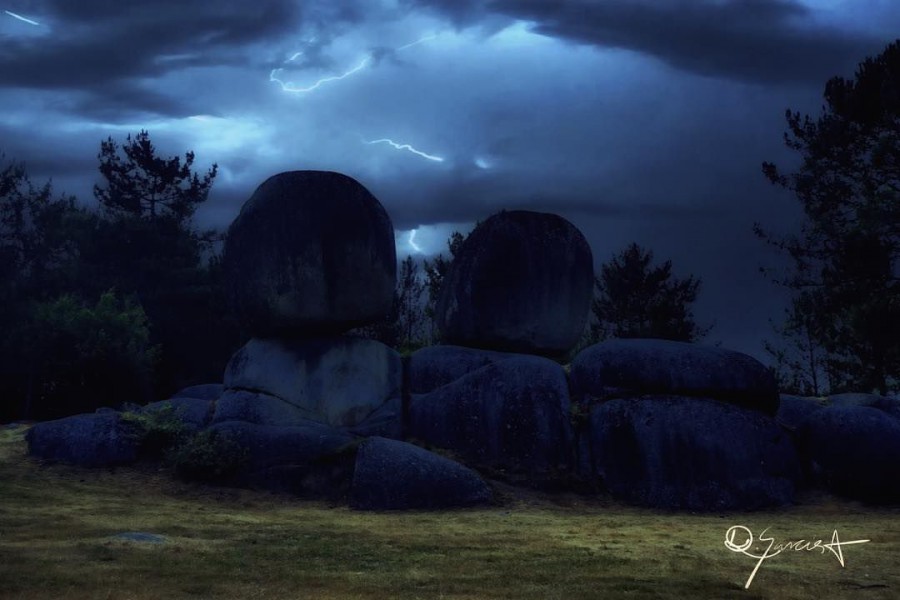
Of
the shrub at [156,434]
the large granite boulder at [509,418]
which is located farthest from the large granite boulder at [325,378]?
the shrub at [156,434]

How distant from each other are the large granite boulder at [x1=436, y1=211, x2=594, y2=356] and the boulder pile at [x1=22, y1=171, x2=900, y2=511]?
41mm

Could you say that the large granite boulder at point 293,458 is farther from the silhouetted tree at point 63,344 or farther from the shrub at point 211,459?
the silhouetted tree at point 63,344

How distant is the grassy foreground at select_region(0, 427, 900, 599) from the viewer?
306 inches

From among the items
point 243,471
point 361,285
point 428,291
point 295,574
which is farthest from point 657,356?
point 428,291

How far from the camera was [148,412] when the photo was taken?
1736 centimetres

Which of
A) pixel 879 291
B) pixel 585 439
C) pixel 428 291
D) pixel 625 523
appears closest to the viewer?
pixel 625 523

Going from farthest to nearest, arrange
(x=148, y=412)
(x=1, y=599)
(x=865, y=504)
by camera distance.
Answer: (x=148, y=412)
(x=865, y=504)
(x=1, y=599)

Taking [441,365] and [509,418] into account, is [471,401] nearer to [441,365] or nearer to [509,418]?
[509,418]

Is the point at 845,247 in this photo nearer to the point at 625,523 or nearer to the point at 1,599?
the point at 625,523

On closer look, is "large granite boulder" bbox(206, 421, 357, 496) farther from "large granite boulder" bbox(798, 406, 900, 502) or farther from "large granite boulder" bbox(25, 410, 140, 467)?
"large granite boulder" bbox(798, 406, 900, 502)

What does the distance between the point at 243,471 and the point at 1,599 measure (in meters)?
7.93

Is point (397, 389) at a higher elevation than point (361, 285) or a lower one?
lower

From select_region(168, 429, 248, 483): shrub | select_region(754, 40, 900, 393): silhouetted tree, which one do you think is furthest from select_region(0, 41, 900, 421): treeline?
select_region(168, 429, 248, 483): shrub
